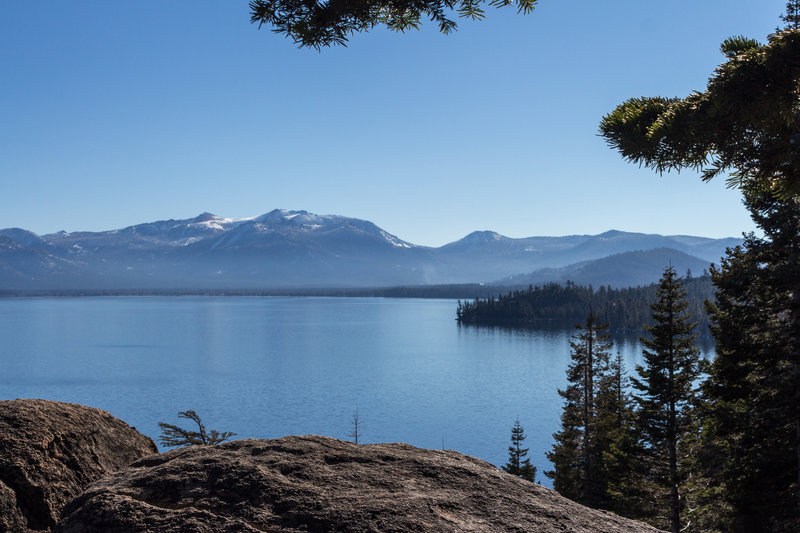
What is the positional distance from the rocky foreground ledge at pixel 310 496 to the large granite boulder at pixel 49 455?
34 millimetres

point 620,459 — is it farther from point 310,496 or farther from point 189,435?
point 310,496

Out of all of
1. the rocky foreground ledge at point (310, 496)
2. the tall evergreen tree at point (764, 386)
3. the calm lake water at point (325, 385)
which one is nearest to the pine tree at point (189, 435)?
the rocky foreground ledge at point (310, 496)

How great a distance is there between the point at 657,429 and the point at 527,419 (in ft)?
215

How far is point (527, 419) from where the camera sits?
297 ft

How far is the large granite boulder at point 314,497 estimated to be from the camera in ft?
10.7

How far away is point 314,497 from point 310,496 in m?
0.03

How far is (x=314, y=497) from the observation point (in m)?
3.50

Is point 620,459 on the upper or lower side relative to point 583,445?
upper

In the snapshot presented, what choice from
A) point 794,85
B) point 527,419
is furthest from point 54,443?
point 527,419

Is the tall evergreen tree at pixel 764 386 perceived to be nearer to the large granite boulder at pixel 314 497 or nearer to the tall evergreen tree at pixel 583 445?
the large granite boulder at pixel 314 497

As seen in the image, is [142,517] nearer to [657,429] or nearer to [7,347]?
[657,429]

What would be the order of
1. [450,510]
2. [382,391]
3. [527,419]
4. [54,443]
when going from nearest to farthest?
[450,510], [54,443], [527,419], [382,391]

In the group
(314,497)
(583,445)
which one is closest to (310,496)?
(314,497)

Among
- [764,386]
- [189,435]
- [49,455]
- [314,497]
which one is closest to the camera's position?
[314,497]
